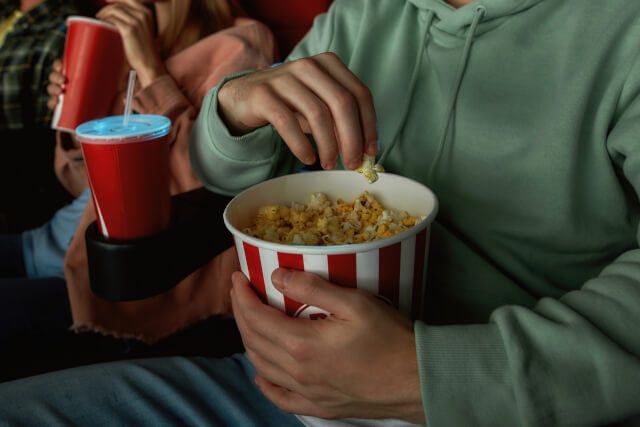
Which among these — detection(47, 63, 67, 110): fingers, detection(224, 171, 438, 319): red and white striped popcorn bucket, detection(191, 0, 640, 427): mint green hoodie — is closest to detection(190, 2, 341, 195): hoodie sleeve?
detection(191, 0, 640, 427): mint green hoodie

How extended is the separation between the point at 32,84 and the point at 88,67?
0.84 m

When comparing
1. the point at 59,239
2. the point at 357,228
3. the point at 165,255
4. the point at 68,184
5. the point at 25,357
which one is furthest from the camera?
the point at 68,184

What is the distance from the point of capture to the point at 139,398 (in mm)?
690

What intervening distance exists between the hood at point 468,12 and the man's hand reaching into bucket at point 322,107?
27cm

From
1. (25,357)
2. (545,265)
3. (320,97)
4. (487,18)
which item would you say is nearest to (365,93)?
(320,97)

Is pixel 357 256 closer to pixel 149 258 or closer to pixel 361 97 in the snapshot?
pixel 361 97

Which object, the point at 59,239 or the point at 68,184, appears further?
the point at 68,184

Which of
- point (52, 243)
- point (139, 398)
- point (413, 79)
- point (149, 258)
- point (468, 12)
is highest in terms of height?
point (468, 12)

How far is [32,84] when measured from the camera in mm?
1789

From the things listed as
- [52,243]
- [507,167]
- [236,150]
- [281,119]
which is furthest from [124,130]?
[52,243]

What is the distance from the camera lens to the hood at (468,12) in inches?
27.6

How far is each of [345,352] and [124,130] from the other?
500 mm

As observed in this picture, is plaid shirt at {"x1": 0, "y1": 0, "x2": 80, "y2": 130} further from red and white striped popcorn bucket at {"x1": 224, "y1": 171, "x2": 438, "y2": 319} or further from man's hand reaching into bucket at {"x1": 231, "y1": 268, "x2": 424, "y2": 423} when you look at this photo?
man's hand reaching into bucket at {"x1": 231, "y1": 268, "x2": 424, "y2": 423}

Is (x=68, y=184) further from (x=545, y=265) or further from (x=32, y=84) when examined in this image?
(x=545, y=265)
